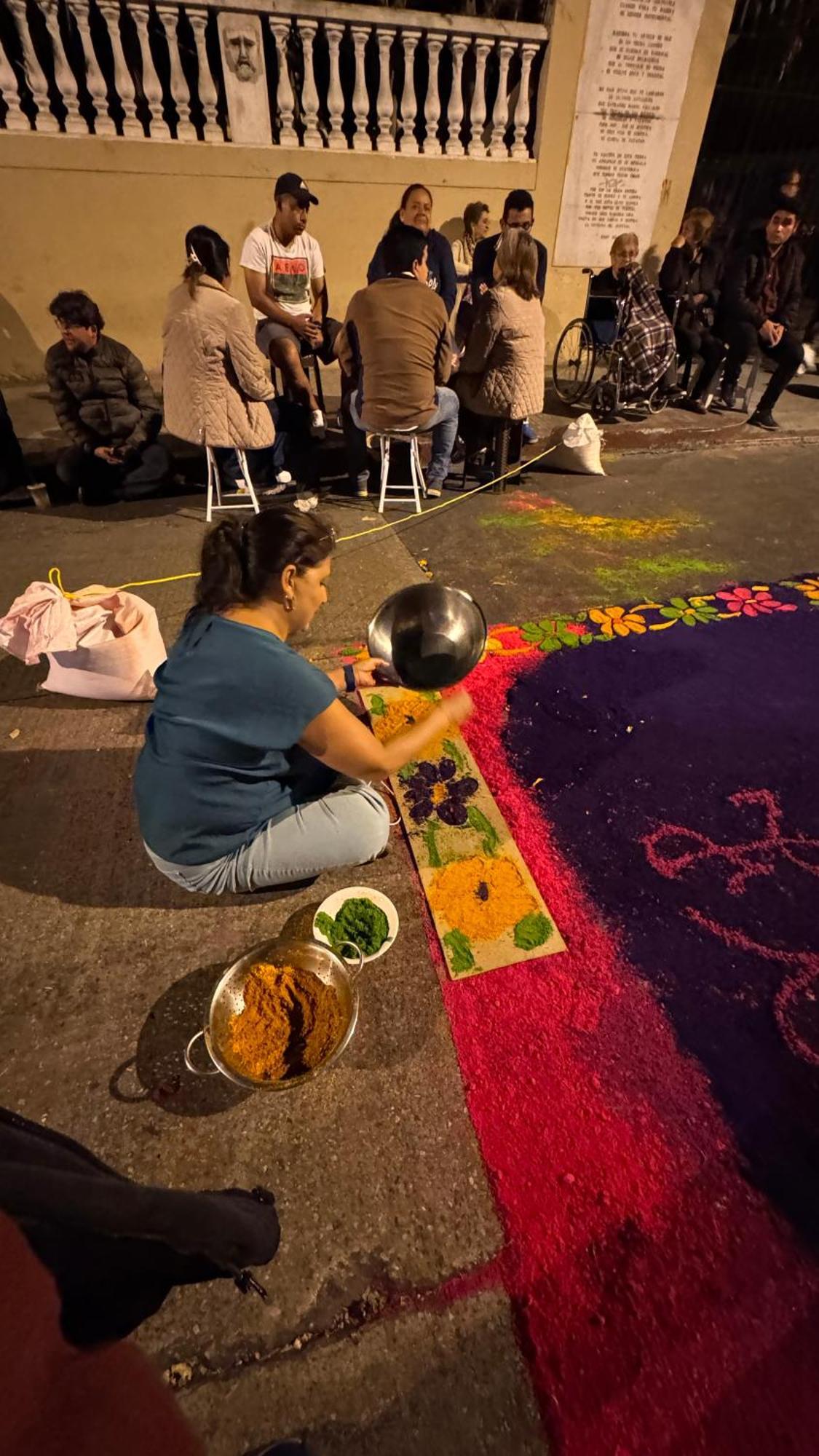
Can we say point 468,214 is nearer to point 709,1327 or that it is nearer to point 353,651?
point 353,651

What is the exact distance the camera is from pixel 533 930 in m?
2.23

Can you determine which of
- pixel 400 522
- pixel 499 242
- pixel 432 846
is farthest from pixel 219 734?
pixel 499 242

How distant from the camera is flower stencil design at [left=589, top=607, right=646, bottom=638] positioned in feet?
12.3

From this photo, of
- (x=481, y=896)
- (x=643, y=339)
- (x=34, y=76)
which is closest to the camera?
(x=481, y=896)

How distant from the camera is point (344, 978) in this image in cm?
192

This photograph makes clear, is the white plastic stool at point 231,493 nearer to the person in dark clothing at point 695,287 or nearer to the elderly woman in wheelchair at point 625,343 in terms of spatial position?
the elderly woman in wheelchair at point 625,343

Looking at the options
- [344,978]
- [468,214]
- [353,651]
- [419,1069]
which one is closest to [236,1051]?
[344,978]

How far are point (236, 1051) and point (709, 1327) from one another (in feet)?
4.24

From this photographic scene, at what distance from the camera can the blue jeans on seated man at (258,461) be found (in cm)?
516

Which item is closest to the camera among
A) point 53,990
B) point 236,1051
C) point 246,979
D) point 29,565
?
point 236,1051

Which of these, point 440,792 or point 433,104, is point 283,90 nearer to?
point 433,104

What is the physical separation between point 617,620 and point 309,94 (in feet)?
21.4

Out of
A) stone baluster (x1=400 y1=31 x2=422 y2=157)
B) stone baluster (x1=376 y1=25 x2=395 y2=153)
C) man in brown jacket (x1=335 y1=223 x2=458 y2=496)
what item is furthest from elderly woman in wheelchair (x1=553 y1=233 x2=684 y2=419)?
stone baluster (x1=376 y1=25 x2=395 y2=153)

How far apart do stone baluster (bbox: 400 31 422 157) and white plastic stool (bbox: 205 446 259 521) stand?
4487 mm
